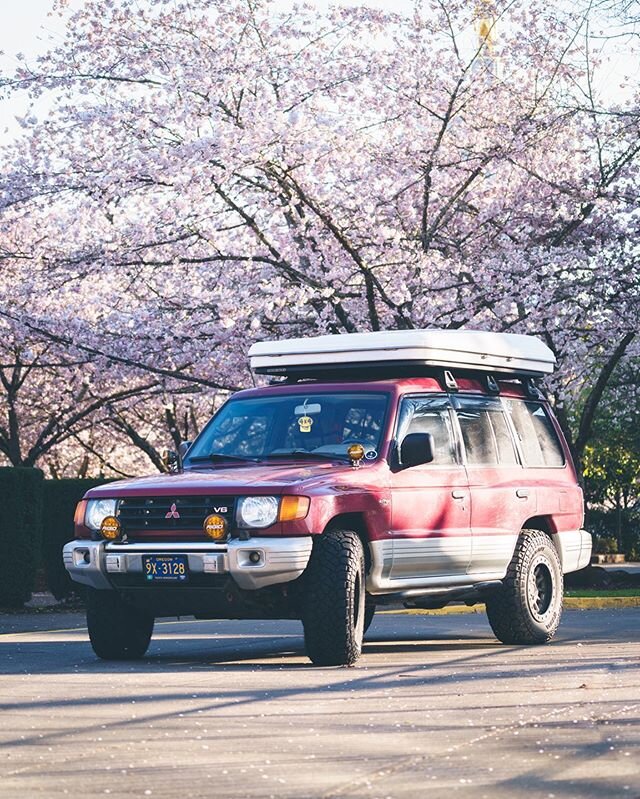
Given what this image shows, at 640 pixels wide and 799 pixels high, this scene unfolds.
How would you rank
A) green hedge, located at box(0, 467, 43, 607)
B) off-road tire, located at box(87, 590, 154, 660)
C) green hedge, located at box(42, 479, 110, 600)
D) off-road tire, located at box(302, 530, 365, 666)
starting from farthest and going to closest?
green hedge, located at box(42, 479, 110, 600)
green hedge, located at box(0, 467, 43, 607)
off-road tire, located at box(87, 590, 154, 660)
off-road tire, located at box(302, 530, 365, 666)

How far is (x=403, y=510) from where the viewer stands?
12320 mm

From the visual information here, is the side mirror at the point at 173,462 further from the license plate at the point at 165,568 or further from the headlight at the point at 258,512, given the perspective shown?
the headlight at the point at 258,512

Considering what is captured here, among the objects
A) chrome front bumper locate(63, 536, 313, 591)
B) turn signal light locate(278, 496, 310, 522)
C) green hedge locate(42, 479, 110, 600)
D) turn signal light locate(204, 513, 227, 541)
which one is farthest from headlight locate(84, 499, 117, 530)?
green hedge locate(42, 479, 110, 600)

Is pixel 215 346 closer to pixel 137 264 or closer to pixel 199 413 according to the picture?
pixel 137 264

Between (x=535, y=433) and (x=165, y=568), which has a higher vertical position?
(x=535, y=433)

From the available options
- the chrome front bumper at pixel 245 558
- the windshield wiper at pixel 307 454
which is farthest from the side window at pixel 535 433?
the chrome front bumper at pixel 245 558

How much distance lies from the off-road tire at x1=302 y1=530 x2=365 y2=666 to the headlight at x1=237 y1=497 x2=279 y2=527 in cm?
41

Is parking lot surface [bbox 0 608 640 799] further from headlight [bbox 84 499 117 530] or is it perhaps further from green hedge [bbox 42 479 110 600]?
green hedge [bbox 42 479 110 600]

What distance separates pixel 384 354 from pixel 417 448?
1.05 metres

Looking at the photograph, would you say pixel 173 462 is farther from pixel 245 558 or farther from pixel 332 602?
pixel 332 602

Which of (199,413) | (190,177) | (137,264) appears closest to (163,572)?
(190,177)

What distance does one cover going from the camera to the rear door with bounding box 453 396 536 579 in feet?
43.4

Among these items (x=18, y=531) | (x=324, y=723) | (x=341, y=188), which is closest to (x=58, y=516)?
(x=18, y=531)

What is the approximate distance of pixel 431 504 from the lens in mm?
12672
